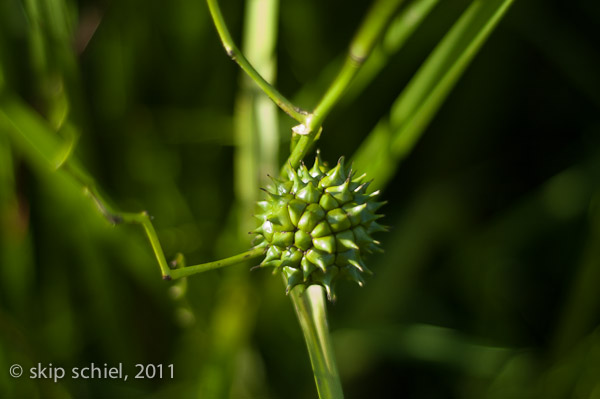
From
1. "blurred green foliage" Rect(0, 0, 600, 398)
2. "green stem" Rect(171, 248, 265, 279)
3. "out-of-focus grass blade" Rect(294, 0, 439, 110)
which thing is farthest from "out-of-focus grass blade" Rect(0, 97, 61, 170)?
"out-of-focus grass blade" Rect(294, 0, 439, 110)

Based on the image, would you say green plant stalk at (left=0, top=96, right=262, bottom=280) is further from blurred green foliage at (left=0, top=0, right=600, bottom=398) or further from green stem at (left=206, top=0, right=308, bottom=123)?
green stem at (left=206, top=0, right=308, bottom=123)

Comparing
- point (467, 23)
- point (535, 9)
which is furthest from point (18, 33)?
point (535, 9)

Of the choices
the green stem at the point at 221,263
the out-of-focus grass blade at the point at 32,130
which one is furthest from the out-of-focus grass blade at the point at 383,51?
the out-of-focus grass blade at the point at 32,130

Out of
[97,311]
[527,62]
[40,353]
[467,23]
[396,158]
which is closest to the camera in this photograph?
[467,23]

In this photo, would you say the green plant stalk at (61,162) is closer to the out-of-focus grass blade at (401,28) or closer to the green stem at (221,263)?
the green stem at (221,263)

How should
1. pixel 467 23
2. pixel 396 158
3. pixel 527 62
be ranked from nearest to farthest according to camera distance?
pixel 467 23 → pixel 396 158 → pixel 527 62

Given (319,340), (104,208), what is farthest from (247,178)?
(319,340)

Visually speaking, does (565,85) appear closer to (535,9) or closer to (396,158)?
(535,9)
